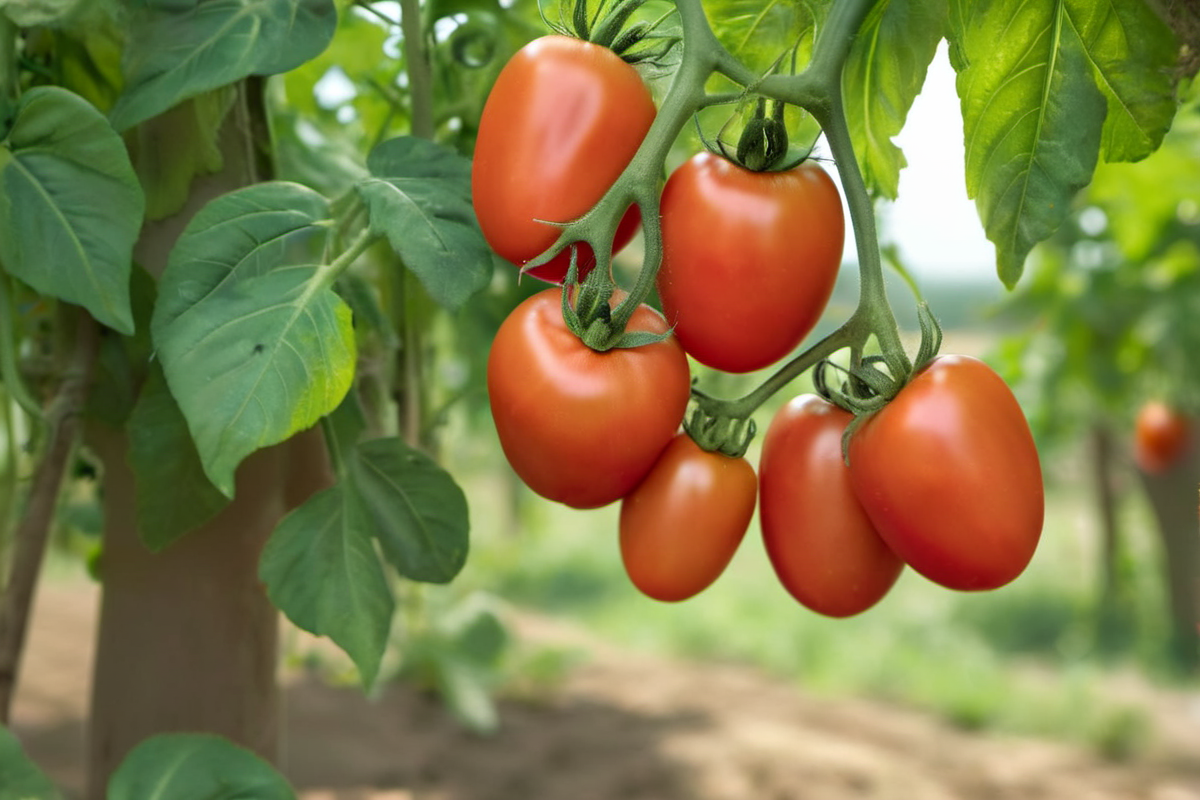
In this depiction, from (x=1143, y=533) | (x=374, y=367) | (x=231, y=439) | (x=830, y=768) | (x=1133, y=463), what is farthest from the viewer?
(x=1143, y=533)

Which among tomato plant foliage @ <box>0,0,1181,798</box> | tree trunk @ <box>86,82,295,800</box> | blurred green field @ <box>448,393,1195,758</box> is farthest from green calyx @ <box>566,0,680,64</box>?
blurred green field @ <box>448,393,1195,758</box>

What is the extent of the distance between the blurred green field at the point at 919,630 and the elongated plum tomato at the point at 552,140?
2312mm

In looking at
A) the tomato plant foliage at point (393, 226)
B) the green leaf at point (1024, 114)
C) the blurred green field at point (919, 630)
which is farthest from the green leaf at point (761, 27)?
the blurred green field at point (919, 630)

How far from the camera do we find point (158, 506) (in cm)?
70

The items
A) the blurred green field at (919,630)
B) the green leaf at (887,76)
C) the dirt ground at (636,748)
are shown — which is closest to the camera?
the green leaf at (887,76)

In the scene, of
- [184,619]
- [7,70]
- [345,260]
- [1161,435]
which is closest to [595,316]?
[345,260]

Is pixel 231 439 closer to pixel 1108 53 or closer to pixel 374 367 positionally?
pixel 374 367

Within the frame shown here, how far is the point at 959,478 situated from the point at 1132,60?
0.27 metres

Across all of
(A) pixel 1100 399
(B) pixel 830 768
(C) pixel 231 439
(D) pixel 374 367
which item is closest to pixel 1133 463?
(A) pixel 1100 399

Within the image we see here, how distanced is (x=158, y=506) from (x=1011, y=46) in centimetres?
57

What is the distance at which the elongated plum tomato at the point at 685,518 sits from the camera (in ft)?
1.91

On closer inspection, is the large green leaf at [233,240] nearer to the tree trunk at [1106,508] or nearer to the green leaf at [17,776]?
the green leaf at [17,776]

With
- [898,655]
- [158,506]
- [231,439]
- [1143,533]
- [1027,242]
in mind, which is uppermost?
[1027,242]

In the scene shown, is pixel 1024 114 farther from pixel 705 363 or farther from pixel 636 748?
pixel 636 748
